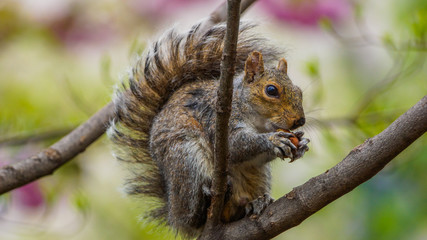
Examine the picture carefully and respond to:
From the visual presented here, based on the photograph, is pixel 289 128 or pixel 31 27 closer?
pixel 289 128

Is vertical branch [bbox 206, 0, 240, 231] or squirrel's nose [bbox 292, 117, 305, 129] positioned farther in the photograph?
squirrel's nose [bbox 292, 117, 305, 129]

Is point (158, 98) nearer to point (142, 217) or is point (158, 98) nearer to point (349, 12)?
point (142, 217)

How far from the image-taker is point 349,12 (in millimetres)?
3621

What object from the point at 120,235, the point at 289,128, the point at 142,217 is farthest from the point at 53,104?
the point at 289,128

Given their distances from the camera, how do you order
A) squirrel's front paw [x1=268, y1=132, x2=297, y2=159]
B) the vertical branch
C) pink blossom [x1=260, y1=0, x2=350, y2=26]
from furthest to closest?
pink blossom [x1=260, y1=0, x2=350, y2=26] → squirrel's front paw [x1=268, y1=132, x2=297, y2=159] → the vertical branch

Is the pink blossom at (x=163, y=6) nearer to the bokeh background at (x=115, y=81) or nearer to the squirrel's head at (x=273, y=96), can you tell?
the bokeh background at (x=115, y=81)

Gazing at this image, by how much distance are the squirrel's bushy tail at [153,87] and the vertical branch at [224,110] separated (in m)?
0.40

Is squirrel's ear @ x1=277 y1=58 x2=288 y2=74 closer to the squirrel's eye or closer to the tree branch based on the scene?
the squirrel's eye

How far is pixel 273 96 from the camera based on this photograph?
196 centimetres

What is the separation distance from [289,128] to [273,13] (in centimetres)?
176

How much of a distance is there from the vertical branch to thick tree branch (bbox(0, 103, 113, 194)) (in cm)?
69

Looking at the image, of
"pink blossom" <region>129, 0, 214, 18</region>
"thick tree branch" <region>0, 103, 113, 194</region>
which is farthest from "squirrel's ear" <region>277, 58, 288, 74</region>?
"pink blossom" <region>129, 0, 214, 18</region>

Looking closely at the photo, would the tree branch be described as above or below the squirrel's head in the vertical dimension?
below

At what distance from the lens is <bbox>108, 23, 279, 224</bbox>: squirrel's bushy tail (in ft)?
7.07
